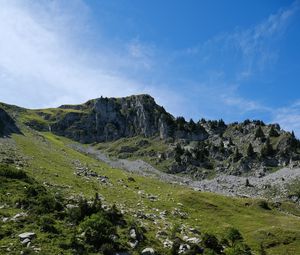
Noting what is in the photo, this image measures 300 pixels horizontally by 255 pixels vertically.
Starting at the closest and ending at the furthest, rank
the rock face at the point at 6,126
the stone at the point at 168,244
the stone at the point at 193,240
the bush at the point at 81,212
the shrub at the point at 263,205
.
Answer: the bush at the point at 81,212, the stone at the point at 168,244, the stone at the point at 193,240, the shrub at the point at 263,205, the rock face at the point at 6,126

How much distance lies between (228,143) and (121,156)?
162ft

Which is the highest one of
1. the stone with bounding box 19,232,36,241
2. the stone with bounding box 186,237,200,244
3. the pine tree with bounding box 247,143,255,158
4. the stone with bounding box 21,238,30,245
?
the pine tree with bounding box 247,143,255,158

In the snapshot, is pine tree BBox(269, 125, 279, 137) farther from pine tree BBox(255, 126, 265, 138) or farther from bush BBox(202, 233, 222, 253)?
bush BBox(202, 233, 222, 253)

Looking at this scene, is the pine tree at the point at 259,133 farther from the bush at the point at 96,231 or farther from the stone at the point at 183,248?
the bush at the point at 96,231

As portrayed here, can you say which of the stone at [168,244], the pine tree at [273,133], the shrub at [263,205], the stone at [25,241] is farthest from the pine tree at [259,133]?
the stone at [25,241]

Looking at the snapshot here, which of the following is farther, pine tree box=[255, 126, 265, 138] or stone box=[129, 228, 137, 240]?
pine tree box=[255, 126, 265, 138]

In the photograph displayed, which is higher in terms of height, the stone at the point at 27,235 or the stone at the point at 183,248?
the stone at the point at 183,248

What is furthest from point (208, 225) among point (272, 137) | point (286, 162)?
point (272, 137)

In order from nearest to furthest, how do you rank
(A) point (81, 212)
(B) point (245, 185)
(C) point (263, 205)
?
(A) point (81, 212), (C) point (263, 205), (B) point (245, 185)

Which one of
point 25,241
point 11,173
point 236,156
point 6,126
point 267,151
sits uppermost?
point 267,151

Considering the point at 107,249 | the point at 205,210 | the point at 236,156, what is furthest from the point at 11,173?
the point at 236,156

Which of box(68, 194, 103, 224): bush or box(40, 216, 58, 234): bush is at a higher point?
box(68, 194, 103, 224): bush

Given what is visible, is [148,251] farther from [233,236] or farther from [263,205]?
[263,205]

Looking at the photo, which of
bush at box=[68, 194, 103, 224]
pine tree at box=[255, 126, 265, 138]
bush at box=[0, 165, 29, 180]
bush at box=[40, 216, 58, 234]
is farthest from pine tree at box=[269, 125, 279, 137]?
bush at box=[40, 216, 58, 234]
